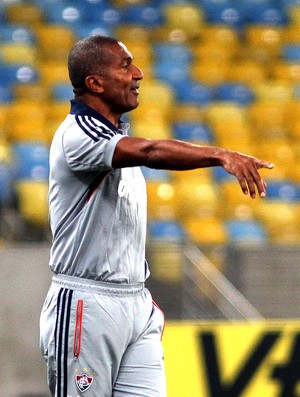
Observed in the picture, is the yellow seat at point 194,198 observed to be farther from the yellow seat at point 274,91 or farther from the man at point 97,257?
Result: the man at point 97,257

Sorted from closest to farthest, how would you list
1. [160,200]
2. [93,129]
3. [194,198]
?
[93,129] → [160,200] → [194,198]

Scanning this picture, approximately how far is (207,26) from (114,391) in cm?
646

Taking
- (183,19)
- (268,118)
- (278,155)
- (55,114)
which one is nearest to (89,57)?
(55,114)

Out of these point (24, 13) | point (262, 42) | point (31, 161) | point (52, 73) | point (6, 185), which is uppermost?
point (24, 13)

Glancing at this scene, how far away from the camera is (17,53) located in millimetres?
8578

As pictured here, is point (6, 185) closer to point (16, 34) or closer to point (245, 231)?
point (245, 231)

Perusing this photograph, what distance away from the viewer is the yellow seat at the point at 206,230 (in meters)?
7.17

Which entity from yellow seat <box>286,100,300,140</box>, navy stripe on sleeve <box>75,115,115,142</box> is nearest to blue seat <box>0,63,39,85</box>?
yellow seat <box>286,100,300,140</box>

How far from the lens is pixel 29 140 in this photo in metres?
7.61

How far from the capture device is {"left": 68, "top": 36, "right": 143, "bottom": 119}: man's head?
3.60 meters

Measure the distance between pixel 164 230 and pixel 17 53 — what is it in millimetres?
2506

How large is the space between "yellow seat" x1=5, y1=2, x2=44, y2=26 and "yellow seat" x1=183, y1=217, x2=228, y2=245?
2.70 m

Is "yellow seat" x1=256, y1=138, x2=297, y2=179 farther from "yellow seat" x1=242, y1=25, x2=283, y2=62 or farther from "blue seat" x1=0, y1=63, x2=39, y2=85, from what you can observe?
"blue seat" x1=0, y1=63, x2=39, y2=85

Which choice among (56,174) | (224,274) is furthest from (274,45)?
(56,174)
